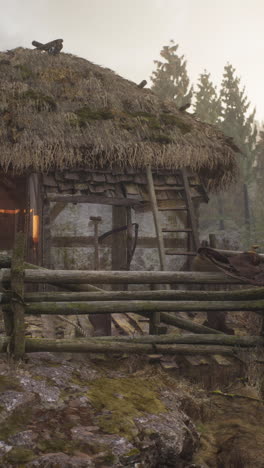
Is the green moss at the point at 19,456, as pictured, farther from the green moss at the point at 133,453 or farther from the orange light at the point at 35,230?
the orange light at the point at 35,230

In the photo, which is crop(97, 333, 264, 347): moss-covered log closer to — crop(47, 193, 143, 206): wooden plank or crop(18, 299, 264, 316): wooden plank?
crop(18, 299, 264, 316): wooden plank

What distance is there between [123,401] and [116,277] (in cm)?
139

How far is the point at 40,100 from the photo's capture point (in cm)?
837

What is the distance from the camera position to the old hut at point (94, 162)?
7.79m

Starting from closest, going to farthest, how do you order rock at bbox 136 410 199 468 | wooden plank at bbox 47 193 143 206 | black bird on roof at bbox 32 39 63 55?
rock at bbox 136 410 199 468 → wooden plank at bbox 47 193 143 206 → black bird on roof at bbox 32 39 63 55

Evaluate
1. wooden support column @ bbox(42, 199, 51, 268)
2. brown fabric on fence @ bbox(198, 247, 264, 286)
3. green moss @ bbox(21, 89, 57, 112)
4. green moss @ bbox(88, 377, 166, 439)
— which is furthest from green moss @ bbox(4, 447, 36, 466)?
green moss @ bbox(21, 89, 57, 112)

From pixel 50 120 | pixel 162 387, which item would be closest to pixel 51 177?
pixel 50 120

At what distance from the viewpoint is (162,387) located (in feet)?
11.3

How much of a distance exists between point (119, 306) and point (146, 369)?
2.38 ft

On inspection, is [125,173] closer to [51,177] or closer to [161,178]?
[161,178]

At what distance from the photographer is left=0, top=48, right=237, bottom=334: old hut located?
307 inches

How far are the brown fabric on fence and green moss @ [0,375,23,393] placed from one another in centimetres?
241

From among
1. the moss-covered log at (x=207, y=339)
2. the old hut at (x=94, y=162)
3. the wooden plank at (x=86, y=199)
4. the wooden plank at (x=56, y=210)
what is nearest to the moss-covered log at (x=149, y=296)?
the moss-covered log at (x=207, y=339)

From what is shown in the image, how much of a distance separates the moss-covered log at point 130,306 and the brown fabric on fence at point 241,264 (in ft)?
0.90
